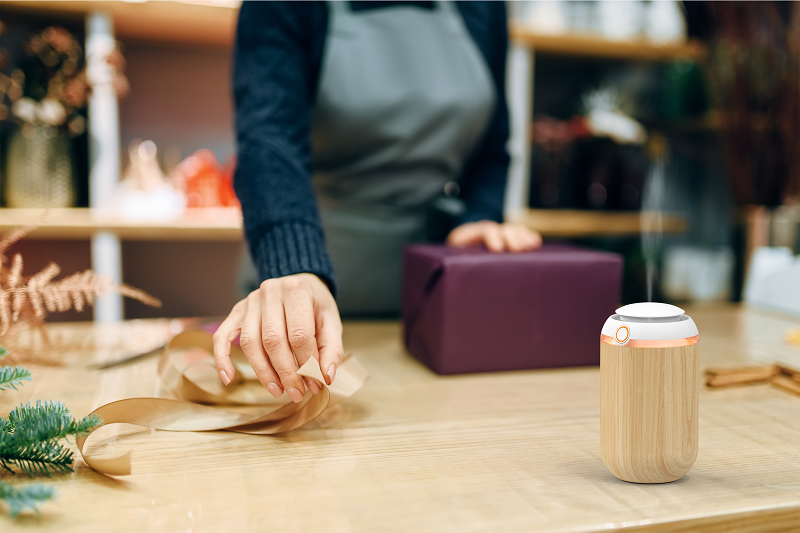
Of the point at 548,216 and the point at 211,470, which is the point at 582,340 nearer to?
the point at 211,470

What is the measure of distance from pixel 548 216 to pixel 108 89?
4.53ft

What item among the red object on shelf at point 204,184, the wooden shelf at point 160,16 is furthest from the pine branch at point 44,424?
the red object on shelf at point 204,184

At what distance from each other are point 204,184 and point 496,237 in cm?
123

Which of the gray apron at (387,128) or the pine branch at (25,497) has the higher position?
the gray apron at (387,128)

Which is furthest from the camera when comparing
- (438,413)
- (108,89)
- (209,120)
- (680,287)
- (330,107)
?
(680,287)

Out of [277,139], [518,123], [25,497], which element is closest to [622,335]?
[25,497]

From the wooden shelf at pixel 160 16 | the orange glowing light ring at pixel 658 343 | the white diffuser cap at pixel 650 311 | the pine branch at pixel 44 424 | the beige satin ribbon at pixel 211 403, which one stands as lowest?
the beige satin ribbon at pixel 211 403

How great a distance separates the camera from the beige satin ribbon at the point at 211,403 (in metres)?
0.53

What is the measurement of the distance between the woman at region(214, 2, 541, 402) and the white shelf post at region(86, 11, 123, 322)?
87 centimetres

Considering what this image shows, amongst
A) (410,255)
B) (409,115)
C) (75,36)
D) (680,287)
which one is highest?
(75,36)

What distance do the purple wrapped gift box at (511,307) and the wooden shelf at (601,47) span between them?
138 centimetres

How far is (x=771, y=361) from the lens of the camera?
814mm

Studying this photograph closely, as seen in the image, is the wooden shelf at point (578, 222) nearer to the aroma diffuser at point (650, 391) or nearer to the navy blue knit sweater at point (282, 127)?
the navy blue knit sweater at point (282, 127)

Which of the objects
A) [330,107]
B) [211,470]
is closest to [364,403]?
[211,470]
